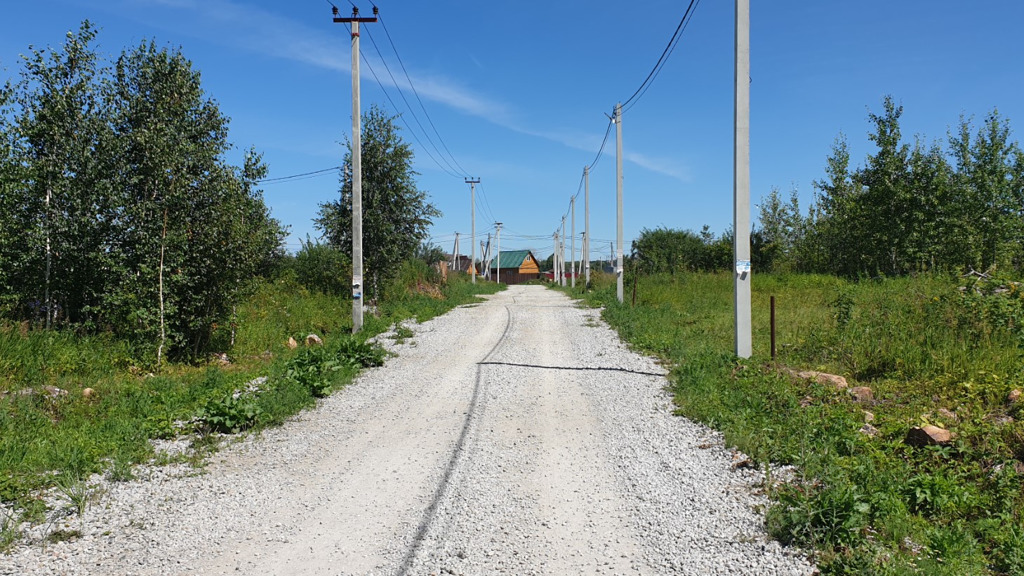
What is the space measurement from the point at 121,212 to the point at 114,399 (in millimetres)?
4392

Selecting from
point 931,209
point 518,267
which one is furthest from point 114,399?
point 518,267

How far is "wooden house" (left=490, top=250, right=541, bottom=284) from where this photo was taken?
326 feet

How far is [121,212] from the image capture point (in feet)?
36.5

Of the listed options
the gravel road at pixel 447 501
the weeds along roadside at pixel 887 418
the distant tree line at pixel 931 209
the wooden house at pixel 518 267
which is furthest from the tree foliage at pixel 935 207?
the wooden house at pixel 518 267

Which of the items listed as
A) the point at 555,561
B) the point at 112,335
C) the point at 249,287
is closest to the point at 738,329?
the point at 555,561

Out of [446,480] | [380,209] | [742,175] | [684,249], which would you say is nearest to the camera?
[446,480]

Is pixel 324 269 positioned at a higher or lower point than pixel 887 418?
higher

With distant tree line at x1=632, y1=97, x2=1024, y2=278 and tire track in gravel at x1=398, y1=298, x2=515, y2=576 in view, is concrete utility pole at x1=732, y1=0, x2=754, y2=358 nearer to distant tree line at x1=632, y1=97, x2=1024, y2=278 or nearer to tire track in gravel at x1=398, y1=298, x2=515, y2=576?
tire track in gravel at x1=398, y1=298, x2=515, y2=576

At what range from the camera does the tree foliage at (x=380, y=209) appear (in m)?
21.8

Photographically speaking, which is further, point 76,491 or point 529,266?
point 529,266

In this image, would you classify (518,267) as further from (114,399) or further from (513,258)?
(114,399)

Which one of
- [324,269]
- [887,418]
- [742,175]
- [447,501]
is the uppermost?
[742,175]

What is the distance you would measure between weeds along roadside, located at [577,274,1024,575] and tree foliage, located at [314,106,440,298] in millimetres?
11538

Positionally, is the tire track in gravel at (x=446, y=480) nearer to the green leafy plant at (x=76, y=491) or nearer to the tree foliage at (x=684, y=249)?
the green leafy plant at (x=76, y=491)
